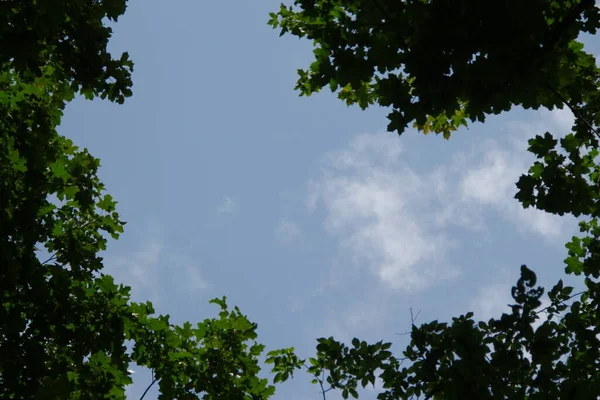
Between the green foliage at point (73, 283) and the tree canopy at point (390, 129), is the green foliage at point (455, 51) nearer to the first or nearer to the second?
the tree canopy at point (390, 129)

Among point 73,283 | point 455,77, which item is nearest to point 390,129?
point 455,77

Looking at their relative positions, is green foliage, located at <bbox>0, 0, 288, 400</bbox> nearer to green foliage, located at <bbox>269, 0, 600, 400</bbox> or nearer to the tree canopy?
the tree canopy

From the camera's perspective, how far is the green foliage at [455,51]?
5.22m

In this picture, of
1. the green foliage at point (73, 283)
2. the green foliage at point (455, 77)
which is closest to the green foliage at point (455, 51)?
the green foliage at point (455, 77)

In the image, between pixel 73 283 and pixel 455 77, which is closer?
pixel 455 77

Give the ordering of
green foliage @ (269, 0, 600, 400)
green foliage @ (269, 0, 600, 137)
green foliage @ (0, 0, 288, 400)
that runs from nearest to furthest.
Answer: green foliage @ (269, 0, 600, 400), green foliage @ (269, 0, 600, 137), green foliage @ (0, 0, 288, 400)

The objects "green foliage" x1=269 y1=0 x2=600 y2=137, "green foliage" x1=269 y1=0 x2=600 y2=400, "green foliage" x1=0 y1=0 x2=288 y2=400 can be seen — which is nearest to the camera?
"green foliage" x1=269 y1=0 x2=600 y2=400

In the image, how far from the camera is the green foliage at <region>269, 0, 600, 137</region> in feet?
17.1

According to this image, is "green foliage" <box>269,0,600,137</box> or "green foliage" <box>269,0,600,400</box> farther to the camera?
"green foliage" <box>269,0,600,137</box>

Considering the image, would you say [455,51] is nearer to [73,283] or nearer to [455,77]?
[455,77]

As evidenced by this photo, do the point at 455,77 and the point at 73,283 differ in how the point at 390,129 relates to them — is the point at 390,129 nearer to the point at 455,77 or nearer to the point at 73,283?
the point at 455,77

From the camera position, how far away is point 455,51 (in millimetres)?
5293

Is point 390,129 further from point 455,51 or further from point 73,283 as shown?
point 73,283

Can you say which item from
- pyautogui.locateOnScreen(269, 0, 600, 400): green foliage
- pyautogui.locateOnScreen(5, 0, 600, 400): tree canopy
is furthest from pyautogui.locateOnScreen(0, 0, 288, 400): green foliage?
pyautogui.locateOnScreen(269, 0, 600, 400): green foliage
